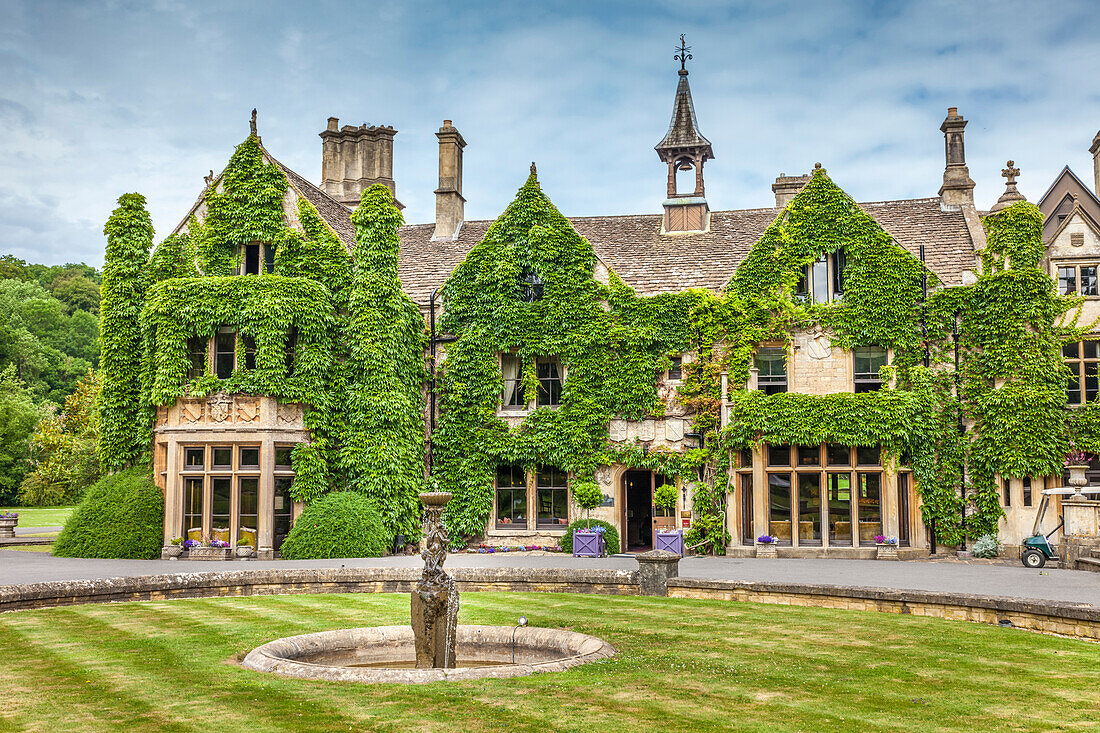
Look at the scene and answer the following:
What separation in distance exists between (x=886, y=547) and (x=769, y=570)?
18.4 ft

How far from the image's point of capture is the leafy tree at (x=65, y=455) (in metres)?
56.2

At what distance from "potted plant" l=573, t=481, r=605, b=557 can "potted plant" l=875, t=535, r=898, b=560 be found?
698 cm

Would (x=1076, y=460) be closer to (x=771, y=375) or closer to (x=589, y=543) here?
(x=771, y=375)

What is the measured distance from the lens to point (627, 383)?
26.7 meters

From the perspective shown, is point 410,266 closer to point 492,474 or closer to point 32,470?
point 492,474

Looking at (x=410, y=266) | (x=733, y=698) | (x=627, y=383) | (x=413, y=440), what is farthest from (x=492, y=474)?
(x=733, y=698)

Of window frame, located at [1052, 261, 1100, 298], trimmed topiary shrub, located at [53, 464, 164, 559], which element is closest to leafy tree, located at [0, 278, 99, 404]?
trimmed topiary shrub, located at [53, 464, 164, 559]

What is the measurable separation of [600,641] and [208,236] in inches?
739

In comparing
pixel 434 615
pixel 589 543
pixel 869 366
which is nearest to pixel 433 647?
pixel 434 615

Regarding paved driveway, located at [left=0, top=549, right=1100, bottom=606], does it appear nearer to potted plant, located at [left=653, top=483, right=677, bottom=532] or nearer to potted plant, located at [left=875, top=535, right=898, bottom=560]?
potted plant, located at [left=875, top=535, right=898, bottom=560]

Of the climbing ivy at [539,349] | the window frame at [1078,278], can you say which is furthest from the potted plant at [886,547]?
the window frame at [1078,278]

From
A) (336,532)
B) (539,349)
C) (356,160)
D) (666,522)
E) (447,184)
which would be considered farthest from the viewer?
(356,160)

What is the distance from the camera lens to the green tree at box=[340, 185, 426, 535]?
25781 mm

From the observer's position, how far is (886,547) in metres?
24.8
